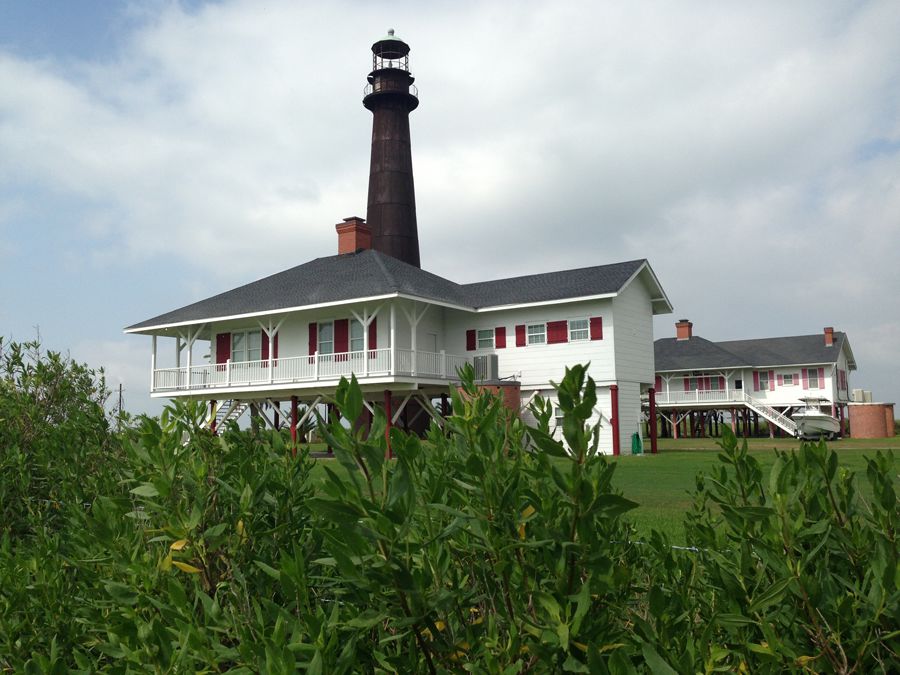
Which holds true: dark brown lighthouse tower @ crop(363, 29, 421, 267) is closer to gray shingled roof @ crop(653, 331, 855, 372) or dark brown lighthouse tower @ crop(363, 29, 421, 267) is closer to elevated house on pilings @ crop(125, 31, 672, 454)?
elevated house on pilings @ crop(125, 31, 672, 454)

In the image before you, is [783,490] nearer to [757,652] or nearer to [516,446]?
[757,652]

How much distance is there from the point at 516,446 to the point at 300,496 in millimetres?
825

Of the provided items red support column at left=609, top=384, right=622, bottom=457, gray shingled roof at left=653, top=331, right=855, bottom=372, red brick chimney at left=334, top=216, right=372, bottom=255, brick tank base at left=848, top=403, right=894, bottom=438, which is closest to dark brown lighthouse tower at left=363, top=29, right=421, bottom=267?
red brick chimney at left=334, top=216, right=372, bottom=255

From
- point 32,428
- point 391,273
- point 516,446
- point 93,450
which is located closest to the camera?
point 516,446

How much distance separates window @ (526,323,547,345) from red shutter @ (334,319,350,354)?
22.3 ft

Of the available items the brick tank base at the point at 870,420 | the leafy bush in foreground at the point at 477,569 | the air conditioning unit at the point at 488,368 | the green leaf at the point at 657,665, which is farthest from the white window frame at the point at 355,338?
the brick tank base at the point at 870,420

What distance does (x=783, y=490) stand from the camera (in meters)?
2.02

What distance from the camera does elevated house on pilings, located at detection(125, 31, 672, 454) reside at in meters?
26.8

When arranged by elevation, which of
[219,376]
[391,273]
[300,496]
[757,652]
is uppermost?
[391,273]

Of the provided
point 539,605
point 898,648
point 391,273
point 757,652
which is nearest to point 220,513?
point 539,605

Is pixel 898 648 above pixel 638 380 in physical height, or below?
below

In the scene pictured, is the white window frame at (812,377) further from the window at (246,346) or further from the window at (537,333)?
the window at (246,346)

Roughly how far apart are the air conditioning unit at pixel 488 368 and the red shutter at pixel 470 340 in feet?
3.72

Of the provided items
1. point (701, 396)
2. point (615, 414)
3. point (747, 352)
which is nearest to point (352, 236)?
point (615, 414)
